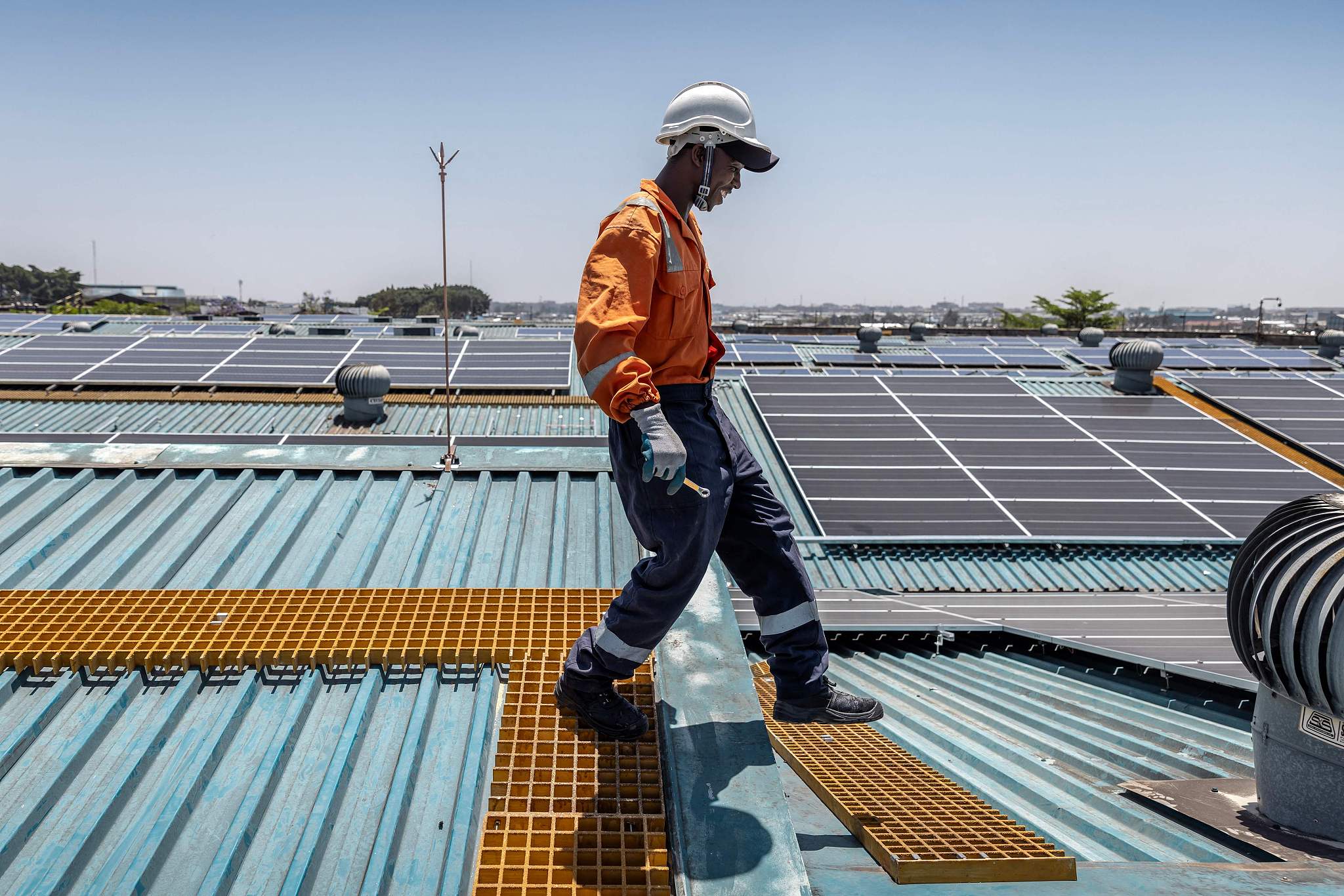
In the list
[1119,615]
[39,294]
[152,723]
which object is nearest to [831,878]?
[152,723]

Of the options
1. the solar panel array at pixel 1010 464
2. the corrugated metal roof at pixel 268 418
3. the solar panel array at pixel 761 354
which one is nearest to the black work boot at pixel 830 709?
the solar panel array at pixel 1010 464

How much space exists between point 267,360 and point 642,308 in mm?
18454

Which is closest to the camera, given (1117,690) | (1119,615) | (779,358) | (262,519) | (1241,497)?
(262,519)

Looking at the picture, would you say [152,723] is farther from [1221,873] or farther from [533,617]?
[1221,873]

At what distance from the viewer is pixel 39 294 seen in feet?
319

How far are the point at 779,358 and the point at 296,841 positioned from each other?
2413 centimetres

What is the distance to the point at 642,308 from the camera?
339 cm

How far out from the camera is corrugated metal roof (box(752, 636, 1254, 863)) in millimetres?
4117

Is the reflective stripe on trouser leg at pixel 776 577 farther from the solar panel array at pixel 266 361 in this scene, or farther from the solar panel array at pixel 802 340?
the solar panel array at pixel 802 340

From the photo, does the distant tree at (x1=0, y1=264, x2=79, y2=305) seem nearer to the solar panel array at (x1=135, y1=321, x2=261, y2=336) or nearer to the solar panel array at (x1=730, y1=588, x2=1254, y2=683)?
the solar panel array at (x1=135, y1=321, x2=261, y2=336)

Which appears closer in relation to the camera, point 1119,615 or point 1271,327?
point 1119,615

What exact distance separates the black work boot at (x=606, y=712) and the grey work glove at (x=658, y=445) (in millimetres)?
1172

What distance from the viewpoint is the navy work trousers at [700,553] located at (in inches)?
139

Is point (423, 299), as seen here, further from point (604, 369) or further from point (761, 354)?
point (604, 369)
